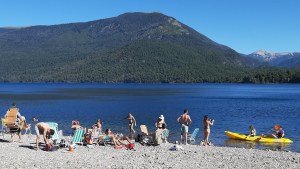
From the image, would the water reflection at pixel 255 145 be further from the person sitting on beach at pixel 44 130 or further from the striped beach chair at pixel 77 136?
the person sitting on beach at pixel 44 130

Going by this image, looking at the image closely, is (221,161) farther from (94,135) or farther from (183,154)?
(94,135)

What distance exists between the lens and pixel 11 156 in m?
19.2

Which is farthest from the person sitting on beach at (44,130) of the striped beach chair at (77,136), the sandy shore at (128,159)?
the striped beach chair at (77,136)

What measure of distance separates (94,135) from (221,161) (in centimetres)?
863

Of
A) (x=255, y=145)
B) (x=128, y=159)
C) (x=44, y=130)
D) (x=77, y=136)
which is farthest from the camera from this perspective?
(x=255, y=145)

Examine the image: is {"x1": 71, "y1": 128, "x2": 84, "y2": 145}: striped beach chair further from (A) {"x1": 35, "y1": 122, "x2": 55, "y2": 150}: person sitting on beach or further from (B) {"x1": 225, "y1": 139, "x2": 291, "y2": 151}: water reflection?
Answer: (B) {"x1": 225, "y1": 139, "x2": 291, "y2": 151}: water reflection

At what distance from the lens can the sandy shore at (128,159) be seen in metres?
17.8

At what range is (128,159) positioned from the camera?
19.3 metres

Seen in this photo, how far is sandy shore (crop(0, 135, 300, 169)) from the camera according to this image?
17750mm

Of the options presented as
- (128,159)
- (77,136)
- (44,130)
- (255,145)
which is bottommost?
(255,145)

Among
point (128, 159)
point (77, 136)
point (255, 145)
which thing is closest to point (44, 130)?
point (77, 136)

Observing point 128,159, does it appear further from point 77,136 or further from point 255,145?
point 255,145

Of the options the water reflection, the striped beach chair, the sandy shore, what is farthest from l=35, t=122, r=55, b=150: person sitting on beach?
the water reflection

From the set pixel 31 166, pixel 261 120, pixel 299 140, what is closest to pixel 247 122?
pixel 261 120
